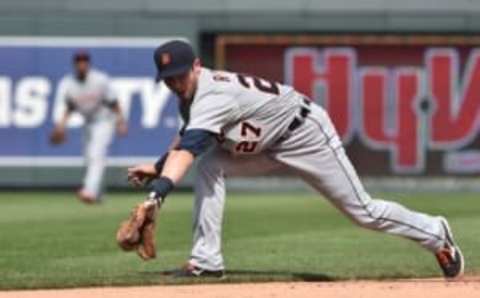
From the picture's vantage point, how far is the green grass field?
9.14 metres

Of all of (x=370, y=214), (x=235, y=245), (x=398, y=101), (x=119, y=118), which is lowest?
(x=398, y=101)

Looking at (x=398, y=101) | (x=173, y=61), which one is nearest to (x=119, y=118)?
(x=398, y=101)

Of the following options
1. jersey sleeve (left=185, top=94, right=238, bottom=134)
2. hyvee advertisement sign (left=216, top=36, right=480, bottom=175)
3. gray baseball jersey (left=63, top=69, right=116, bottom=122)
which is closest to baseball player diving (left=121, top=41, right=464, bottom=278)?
jersey sleeve (left=185, top=94, right=238, bottom=134)

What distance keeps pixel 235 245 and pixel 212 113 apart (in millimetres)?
3311

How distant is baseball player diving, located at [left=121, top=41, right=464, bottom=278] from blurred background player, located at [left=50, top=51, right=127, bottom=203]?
788 centimetres

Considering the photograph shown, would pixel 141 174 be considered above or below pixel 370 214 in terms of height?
above

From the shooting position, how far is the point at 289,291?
8.15 meters

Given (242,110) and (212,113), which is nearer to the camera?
(212,113)

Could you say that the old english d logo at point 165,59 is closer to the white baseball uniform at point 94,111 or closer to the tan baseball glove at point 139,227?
the tan baseball glove at point 139,227

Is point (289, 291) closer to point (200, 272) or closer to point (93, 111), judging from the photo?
point (200, 272)

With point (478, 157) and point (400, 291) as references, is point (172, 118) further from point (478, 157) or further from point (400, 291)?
point (400, 291)

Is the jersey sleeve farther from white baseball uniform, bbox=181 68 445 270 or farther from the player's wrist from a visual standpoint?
the player's wrist

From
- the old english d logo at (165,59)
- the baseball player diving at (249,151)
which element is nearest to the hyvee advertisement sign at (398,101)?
the baseball player diving at (249,151)

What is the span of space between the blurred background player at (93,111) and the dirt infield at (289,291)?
8378 mm
